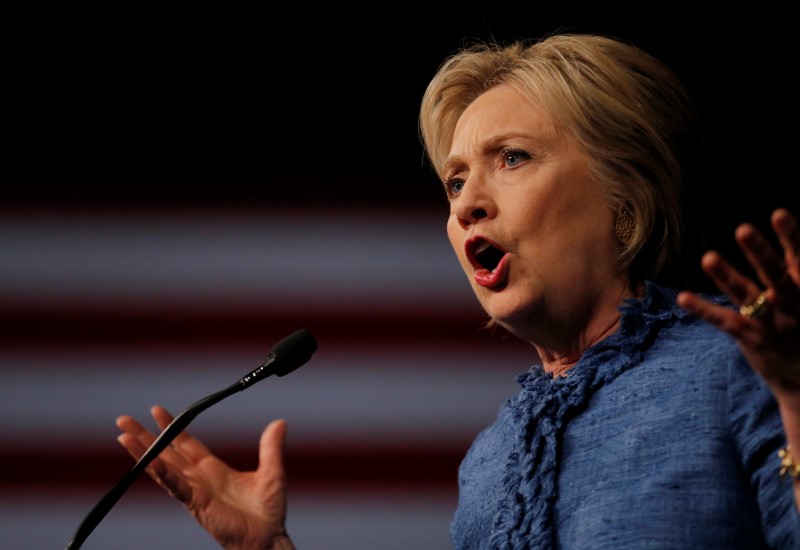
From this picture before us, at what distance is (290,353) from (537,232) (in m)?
0.37

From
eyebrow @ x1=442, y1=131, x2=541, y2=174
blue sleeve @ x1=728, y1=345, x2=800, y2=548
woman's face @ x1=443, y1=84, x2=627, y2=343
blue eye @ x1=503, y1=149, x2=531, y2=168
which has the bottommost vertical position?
blue sleeve @ x1=728, y1=345, x2=800, y2=548

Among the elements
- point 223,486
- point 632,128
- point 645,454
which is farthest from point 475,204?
point 223,486

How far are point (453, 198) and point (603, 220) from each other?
28cm

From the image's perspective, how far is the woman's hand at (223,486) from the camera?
50.0 inches

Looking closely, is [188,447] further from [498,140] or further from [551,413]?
[498,140]

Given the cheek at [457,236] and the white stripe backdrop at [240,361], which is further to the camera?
the white stripe backdrop at [240,361]

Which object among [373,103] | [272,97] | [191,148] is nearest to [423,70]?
[373,103]

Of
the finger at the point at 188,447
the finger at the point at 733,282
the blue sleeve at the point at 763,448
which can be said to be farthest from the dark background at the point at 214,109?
the finger at the point at 733,282

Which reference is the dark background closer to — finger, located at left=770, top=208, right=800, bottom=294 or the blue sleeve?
the blue sleeve

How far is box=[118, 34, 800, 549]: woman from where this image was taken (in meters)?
1.05

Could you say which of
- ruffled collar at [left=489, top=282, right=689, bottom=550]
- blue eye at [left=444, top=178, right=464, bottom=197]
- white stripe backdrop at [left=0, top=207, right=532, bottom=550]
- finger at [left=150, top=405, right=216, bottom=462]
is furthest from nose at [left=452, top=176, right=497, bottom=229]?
white stripe backdrop at [left=0, top=207, right=532, bottom=550]

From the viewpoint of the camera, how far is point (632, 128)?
1.35 metres

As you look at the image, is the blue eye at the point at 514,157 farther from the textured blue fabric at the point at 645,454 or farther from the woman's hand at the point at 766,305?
the woman's hand at the point at 766,305

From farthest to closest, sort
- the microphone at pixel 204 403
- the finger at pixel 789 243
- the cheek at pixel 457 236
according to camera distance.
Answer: the cheek at pixel 457 236 → the microphone at pixel 204 403 → the finger at pixel 789 243
